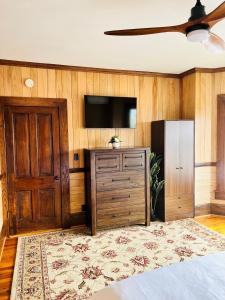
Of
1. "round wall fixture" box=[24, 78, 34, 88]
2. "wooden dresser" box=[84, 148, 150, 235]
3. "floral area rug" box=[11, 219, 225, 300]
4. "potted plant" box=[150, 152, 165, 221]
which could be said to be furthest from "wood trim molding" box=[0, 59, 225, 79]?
"floral area rug" box=[11, 219, 225, 300]

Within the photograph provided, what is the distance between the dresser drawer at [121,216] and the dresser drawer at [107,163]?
627mm

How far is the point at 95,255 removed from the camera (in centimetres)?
275

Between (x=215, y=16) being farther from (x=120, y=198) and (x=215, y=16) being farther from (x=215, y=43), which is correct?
(x=120, y=198)

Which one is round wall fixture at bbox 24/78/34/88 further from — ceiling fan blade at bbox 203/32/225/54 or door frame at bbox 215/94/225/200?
door frame at bbox 215/94/225/200

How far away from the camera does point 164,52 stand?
10.0 feet

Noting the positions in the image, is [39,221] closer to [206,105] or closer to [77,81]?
[77,81]

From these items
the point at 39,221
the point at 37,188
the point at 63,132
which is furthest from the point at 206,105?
the point at 39,221

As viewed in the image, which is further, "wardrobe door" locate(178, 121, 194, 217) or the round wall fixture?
"wardrobe door" locate(178, 121, 194, 217)

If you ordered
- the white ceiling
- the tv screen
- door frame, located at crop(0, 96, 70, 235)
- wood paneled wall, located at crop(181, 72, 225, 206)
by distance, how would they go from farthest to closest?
wood paneled wall, located at crop(181, 72, 225, 206) < the tv screen < door frame, located at crop(0, 96, 70, 235) < the white ceiling

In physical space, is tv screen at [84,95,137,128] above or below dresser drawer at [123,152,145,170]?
above

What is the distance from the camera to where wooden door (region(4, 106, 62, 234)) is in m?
3.32

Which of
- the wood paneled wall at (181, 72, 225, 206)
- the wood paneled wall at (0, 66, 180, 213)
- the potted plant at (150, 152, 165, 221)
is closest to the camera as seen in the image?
the wood paneled wall at (0, 66, 180, 213)

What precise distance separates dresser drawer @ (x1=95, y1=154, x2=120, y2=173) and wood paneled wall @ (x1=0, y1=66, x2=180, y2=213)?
0.48 m

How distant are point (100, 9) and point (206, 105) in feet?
8.88
